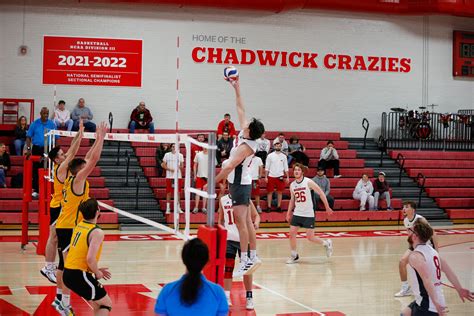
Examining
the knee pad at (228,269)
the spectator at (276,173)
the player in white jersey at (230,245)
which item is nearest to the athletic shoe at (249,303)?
the player in white jersey at (230,245)

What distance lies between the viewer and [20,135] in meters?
20.9

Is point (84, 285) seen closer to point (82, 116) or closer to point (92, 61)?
point (82, 116)

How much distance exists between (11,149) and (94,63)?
13.5 ft

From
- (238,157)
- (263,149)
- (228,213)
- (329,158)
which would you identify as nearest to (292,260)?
(228,213)

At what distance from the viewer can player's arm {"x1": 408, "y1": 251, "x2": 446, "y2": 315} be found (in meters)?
→ 6.98

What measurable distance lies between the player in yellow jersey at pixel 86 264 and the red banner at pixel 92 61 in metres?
16.1

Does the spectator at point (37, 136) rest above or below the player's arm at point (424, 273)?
above

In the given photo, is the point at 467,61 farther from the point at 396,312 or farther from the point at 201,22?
the point at 396,312

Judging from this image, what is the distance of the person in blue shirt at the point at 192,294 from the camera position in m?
4.63

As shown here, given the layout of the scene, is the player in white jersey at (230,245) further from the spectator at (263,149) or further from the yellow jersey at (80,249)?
the spectator at (263,149)

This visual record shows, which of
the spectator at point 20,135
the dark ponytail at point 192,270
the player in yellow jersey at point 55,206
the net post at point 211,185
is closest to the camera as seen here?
the dark ponytail at point 192,270

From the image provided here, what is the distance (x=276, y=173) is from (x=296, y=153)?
2.05 metres

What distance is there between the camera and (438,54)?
27.8 metres

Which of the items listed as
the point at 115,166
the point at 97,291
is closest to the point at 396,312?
the point at 97,291
